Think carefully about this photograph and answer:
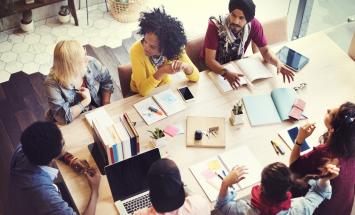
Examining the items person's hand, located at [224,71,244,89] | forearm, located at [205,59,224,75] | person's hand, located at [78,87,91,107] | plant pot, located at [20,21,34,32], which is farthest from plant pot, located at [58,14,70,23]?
person's hand, located at [224,71,244,89]

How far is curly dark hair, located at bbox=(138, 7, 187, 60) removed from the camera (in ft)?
9.87

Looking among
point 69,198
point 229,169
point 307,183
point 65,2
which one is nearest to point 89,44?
point 65,2

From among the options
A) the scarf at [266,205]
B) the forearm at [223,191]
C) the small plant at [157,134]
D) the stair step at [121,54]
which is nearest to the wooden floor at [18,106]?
the stair step at [121,54]

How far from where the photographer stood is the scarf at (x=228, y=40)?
3326 millimetres

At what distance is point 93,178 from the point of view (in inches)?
103

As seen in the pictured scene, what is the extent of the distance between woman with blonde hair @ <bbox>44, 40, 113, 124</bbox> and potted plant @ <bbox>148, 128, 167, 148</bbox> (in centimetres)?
53

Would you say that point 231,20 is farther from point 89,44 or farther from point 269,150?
point 89,44

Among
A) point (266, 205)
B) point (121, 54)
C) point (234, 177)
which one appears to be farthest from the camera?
point (121, 54)

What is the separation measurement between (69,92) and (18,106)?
1.23 m

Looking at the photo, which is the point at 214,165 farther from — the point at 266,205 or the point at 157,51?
the point at 157,51

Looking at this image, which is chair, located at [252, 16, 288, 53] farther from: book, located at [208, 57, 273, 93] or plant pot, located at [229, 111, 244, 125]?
plant pot, located at [229, 111, 244, 125]

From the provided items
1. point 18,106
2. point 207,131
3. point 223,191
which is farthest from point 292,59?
point 18,106

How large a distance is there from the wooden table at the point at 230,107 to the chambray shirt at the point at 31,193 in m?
0.17

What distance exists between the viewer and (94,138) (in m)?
2.82
